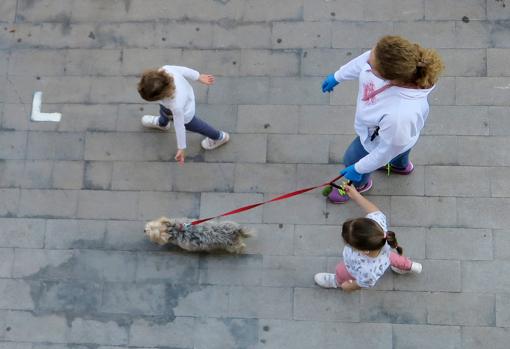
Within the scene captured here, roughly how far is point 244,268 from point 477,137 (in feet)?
9.20

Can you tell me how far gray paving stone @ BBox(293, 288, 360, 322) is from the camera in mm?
5234

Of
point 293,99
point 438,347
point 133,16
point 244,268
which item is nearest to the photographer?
point 438,347

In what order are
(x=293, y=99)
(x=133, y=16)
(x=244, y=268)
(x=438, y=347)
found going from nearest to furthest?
(x=438, y=347)
(x=244, y=268)
(x=293, y=99)
(x=133, y=16)

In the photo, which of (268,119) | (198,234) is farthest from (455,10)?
(198,234)

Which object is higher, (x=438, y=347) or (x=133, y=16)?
(x=133, y=16)

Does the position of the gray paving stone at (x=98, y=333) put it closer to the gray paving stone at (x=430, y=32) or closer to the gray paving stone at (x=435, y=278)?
the gray paving stone at (x=435, y=278)

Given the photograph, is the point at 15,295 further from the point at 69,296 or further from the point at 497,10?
the point at 497,10

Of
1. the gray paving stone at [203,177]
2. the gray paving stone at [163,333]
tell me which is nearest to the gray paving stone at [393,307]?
the gray paving stone at [163,333]

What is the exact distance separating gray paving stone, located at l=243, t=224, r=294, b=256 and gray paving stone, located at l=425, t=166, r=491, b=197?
1.50m

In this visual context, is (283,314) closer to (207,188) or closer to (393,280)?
(393,280)

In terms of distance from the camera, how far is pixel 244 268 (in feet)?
17.8

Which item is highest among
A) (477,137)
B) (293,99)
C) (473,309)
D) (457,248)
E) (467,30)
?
(467,30)

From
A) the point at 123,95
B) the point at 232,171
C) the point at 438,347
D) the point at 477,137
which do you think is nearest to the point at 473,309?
the point at 438,347

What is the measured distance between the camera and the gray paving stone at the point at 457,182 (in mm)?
5473
